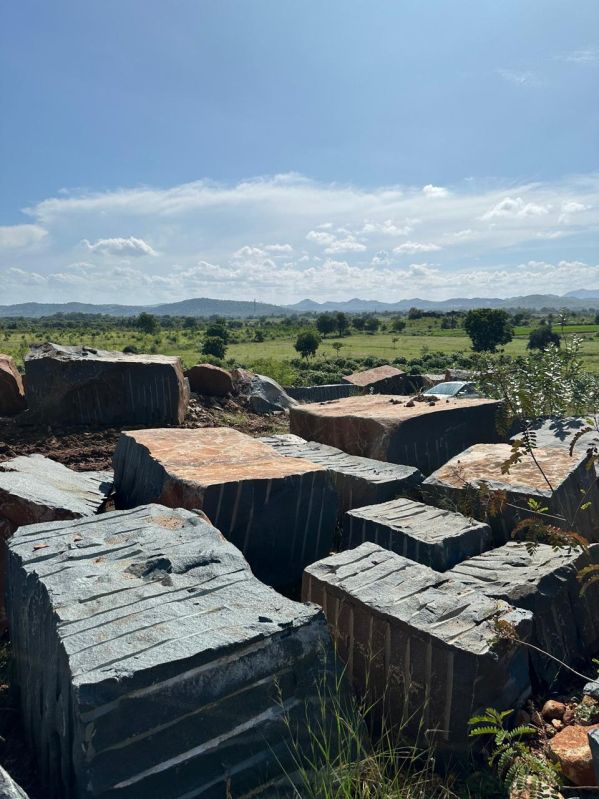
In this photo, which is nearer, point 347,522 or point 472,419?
point 347,522

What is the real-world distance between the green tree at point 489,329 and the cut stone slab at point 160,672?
3912cm

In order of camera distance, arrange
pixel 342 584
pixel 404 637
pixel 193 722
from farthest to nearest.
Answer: pixel 342 584, pixel 404 637, pixel 193 722

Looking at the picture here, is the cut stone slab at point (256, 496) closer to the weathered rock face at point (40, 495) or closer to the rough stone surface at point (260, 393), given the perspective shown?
the weathered rock face at point (40, 495)

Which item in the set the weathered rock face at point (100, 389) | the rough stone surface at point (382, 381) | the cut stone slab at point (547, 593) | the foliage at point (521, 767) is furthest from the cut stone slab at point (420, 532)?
the rough stone surface at point (382, 381)

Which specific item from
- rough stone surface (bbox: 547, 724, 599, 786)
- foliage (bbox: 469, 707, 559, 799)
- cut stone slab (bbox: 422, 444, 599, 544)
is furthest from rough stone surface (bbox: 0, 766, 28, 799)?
cut stone slab (bbox: 422, 444, 599, 544)

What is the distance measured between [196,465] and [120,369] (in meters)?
4.06

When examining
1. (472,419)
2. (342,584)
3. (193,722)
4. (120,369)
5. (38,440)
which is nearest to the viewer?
(193,722)

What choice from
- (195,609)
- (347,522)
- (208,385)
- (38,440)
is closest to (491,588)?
(347,522)

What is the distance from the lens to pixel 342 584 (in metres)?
2.57

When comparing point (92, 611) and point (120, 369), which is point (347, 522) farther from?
point (120, 369)

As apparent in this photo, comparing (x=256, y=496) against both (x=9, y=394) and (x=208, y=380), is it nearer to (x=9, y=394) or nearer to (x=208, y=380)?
(x=9, y=394)

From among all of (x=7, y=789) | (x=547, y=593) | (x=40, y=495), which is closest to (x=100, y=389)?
(x=40, y=495)

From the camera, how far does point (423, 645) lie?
226 cm

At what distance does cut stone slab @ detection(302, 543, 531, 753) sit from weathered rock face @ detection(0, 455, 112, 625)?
4.74 ft
